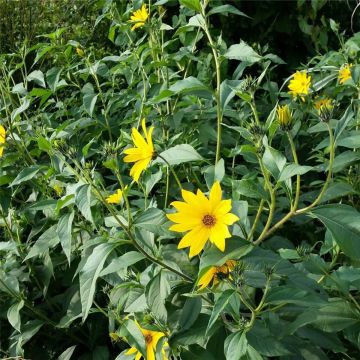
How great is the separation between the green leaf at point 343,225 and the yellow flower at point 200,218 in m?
0.16

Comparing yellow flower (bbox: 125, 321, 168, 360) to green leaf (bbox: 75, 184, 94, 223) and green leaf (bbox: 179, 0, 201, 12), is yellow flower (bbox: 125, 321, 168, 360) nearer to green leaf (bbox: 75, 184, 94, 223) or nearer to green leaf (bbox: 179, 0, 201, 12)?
green leaf (bbox: 75, 184, 94, 223)

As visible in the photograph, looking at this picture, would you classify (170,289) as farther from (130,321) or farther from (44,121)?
(44,121)

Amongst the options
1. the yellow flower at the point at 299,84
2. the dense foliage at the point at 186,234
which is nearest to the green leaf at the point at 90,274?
the dense foliage at the point at 186,234

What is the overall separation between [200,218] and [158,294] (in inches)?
8.2

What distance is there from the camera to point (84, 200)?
1121mm

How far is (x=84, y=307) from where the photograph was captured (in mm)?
1163

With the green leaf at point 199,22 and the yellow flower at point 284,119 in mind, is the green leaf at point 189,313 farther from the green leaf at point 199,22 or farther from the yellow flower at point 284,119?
the green leaf at point 199,22

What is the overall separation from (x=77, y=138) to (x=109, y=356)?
0.72 meters

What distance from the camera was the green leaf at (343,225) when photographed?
101 cm

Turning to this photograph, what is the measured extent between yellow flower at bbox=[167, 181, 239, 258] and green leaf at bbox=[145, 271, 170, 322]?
0.54ft

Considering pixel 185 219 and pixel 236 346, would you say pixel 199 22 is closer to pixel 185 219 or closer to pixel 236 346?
pixel 185 219

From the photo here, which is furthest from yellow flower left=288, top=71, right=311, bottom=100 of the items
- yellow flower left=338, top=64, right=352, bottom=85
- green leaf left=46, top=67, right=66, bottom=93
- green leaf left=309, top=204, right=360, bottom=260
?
green leaf left=309, top=204, right=360, bottom=260

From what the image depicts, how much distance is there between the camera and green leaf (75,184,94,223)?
3.63 feet

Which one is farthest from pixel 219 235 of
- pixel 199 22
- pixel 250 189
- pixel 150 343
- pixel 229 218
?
pixel 199 22
